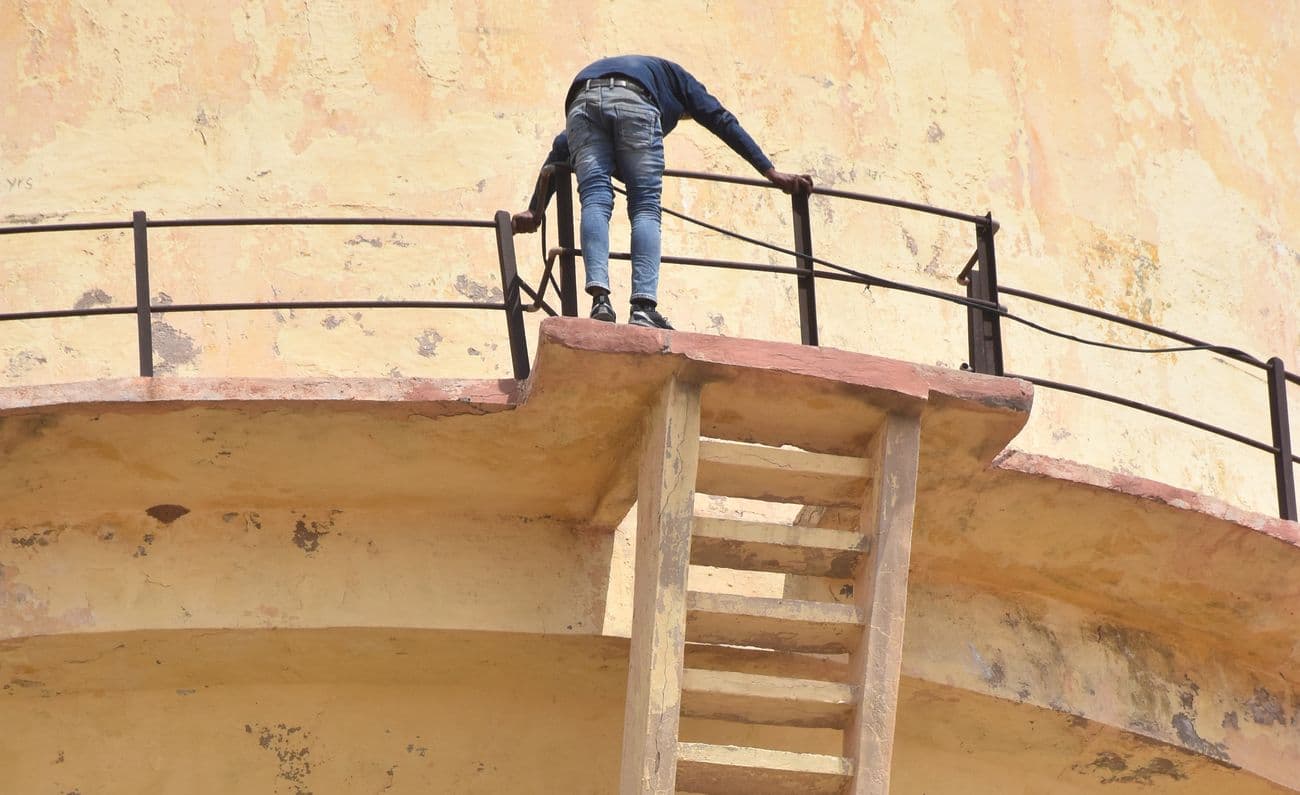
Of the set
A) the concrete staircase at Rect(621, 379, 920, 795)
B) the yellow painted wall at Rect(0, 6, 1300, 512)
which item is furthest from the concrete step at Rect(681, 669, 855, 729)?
the yellow painted wall at Rect(0, 6, 1300, 512)

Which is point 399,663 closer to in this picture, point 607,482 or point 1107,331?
point 607,482

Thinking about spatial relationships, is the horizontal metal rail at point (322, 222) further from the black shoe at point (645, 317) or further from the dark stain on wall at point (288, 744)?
the dark stain on wall at point (288, 744)

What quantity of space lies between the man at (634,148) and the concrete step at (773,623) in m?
1.16

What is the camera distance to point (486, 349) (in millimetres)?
11195

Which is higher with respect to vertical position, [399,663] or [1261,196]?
[1261,196]

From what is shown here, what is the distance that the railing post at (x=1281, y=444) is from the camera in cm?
1005

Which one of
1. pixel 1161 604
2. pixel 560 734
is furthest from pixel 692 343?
pixel 1161 604

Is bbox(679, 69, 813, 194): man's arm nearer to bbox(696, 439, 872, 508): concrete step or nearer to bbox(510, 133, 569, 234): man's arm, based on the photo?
bbox(510, 133, 569, 234): man's arm

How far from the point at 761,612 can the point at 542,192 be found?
2.14m

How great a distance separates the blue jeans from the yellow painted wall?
2.31 m

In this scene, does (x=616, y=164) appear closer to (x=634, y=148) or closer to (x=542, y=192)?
(x=634, y=148)

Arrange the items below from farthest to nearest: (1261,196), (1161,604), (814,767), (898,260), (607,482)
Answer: (1261,196), (898,260), (1161,604), (607,482), (814,767)

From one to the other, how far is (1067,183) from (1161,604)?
3.43m

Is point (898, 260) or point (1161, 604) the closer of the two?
point (1161, 604)
